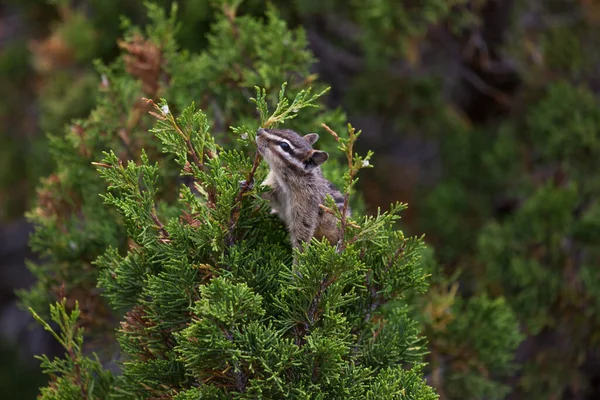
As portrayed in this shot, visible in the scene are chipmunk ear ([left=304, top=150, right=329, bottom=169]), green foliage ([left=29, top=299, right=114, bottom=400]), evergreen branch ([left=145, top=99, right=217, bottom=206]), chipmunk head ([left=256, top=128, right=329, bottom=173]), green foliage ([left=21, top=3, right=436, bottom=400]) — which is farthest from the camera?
chipmunk ear ([left=304, top=150, right=329, bottom=169])

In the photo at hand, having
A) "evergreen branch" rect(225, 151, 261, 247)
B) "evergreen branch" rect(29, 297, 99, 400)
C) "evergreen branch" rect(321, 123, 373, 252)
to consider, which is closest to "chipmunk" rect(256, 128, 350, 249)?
"evergreen branch" rect(225, 151, 261, 247)

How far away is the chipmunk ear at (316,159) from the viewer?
3391 mm

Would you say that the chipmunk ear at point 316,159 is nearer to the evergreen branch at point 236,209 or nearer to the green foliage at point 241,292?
the green foliage at point 241,292

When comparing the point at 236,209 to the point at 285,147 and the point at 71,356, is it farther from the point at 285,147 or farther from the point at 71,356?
the point at 71,356

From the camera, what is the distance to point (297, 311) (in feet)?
9.19

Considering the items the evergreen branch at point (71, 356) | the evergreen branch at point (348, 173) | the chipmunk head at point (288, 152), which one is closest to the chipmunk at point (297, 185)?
the chipmunk head at point (288, 152)

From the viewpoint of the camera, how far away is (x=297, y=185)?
347cm

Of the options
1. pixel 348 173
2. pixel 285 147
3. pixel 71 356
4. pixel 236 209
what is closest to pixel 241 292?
pixel 236 209

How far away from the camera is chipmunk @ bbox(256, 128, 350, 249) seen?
3350mm

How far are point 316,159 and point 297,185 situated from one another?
5.9 inches

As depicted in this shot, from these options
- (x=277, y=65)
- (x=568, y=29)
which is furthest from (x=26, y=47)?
(x=568, y=29)

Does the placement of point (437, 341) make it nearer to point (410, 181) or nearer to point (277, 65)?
point (277, 65)

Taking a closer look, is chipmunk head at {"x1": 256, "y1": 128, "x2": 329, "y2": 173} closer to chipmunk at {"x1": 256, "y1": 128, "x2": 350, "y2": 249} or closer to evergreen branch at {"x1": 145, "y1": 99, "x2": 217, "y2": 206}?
chipmunk at {"x1": 256, "y1": 128, "x2": 350, "y2": 249}

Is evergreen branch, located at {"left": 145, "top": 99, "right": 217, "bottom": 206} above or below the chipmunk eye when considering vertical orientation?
above
